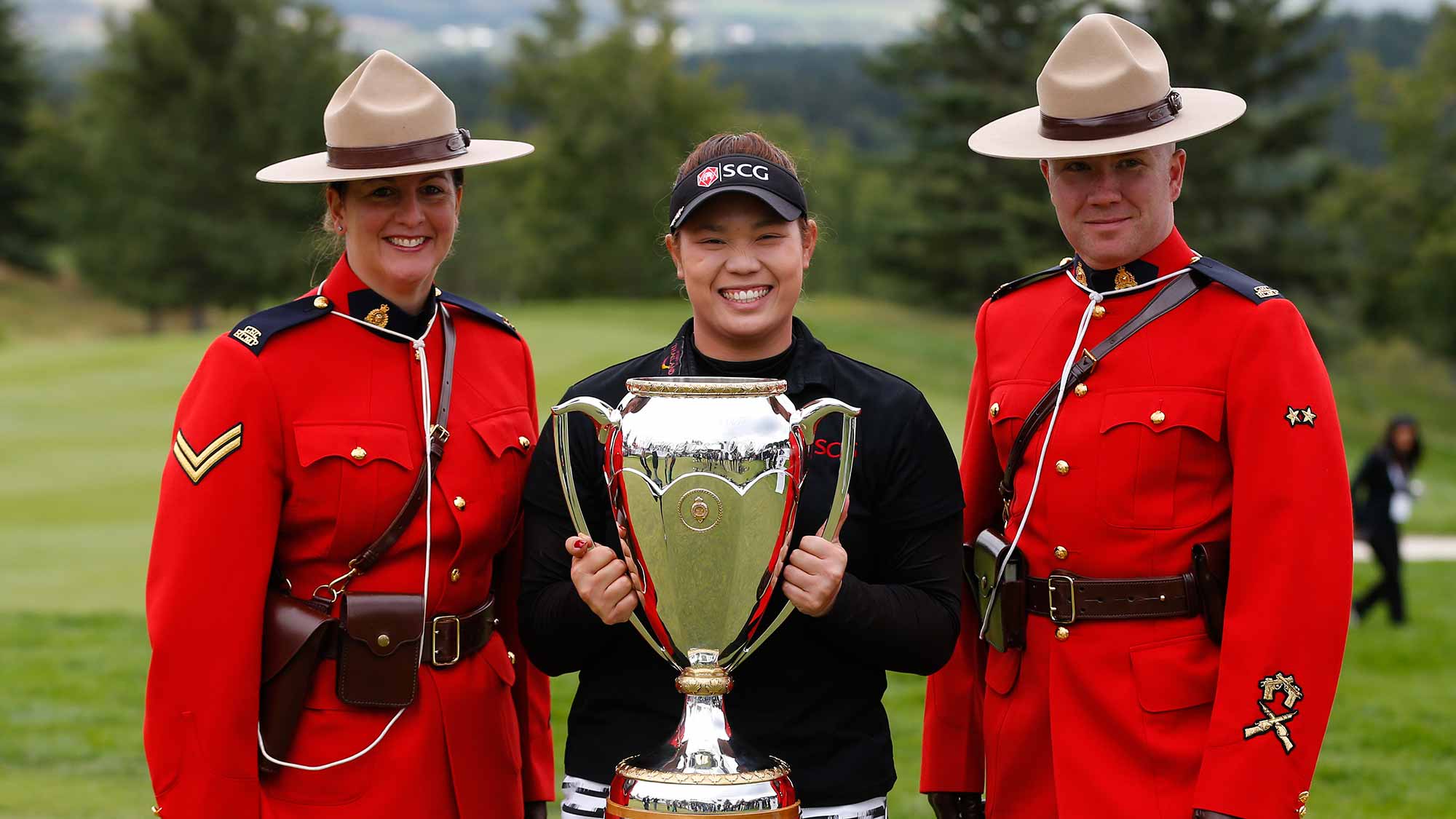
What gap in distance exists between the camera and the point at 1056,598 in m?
3.18

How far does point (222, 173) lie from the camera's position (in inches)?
2035

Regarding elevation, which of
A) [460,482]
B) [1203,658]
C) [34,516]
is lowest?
[34,516]

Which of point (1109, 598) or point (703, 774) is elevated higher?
point (1109, 598)

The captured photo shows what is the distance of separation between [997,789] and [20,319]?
149 feet

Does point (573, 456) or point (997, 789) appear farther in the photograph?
point (997, 789)

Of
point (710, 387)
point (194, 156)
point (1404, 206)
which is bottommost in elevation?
point (710, 387)

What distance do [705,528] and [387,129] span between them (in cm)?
121

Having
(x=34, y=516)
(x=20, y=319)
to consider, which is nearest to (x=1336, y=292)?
(x=34, y=516)

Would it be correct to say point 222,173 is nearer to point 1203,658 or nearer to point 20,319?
point 20,319

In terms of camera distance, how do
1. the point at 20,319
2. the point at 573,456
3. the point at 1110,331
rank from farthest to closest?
the point at 20,319, the point at 1110,331, the point at 573,456

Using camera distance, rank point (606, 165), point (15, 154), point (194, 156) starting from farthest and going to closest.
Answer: point (606, 165) < point (194, 156) < point (15, 154)

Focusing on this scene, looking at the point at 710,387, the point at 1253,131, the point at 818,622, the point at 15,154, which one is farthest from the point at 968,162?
the point at 710,387

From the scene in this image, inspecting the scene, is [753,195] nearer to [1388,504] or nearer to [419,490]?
[419,490]

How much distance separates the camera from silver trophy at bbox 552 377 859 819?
264 cm
